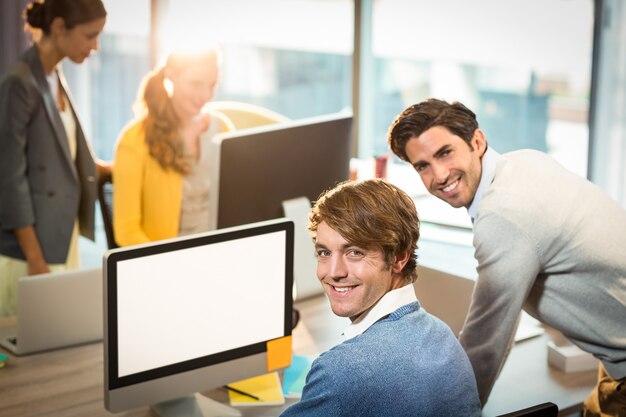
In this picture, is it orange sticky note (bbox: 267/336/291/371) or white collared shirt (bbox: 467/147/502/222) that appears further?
orange sticky note (bbox: 267/336/291/371)

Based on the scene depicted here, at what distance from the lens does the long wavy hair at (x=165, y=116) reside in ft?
10.3

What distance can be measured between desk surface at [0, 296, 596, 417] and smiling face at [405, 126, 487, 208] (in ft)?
1.86

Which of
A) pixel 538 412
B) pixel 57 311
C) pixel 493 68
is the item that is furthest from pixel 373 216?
pixel 493 68

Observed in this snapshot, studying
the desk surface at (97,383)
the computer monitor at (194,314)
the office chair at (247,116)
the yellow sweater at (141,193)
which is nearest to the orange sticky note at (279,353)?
the computer monitor at (194,314)

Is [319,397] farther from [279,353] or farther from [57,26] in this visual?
[57,26]

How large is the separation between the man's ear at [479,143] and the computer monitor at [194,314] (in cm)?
54

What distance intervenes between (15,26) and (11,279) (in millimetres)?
1560

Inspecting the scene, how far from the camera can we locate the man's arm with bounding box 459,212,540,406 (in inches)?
80.4

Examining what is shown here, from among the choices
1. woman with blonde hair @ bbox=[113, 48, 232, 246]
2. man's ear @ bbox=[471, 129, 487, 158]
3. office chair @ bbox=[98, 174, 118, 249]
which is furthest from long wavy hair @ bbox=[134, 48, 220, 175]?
man's ear @ bbox=[471, 129, 487, 158]

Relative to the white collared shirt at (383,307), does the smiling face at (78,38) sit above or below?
above

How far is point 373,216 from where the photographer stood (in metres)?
1.72

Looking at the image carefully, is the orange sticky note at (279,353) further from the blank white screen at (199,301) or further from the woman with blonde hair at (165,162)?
the woman with blonde hair at (165,162)

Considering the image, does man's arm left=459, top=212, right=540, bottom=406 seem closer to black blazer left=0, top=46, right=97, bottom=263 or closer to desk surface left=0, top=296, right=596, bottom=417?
desk surface left=0, top=296, right=596, bottom=417

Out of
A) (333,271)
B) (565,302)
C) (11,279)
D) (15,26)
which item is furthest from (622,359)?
(15,26)
